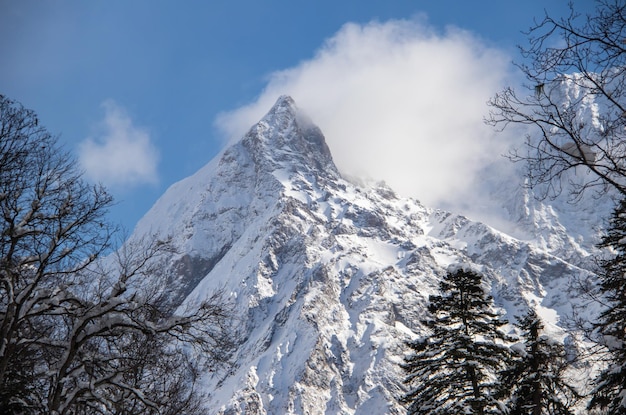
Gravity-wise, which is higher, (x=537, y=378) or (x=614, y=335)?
(x=537, y=378)

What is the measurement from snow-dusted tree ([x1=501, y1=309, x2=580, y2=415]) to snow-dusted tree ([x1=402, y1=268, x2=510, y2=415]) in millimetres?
789

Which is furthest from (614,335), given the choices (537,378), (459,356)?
(537,378)

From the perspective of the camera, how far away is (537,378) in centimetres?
2067

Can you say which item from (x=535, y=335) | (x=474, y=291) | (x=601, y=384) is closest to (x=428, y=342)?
→ (x=474, y=291)

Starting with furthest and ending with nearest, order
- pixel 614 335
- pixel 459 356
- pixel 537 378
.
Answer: pixel 537 378, pixel 459 356, pixel 614 335

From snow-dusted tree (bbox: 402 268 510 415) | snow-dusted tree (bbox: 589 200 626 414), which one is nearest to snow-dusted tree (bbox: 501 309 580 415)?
snow-dusted tree (bbox: 402 268 510 415)

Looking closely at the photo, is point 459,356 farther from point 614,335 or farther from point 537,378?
point 614,335

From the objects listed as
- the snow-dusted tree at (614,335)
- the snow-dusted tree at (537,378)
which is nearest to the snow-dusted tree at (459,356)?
the snow-dusted tree at (537,378)

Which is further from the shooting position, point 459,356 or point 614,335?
point 459,356

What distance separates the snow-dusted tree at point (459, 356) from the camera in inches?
790

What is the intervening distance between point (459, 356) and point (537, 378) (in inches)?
112

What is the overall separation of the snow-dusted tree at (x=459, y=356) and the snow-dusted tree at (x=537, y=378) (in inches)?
31.1

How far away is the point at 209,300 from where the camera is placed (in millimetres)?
12023

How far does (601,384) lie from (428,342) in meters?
6.67
